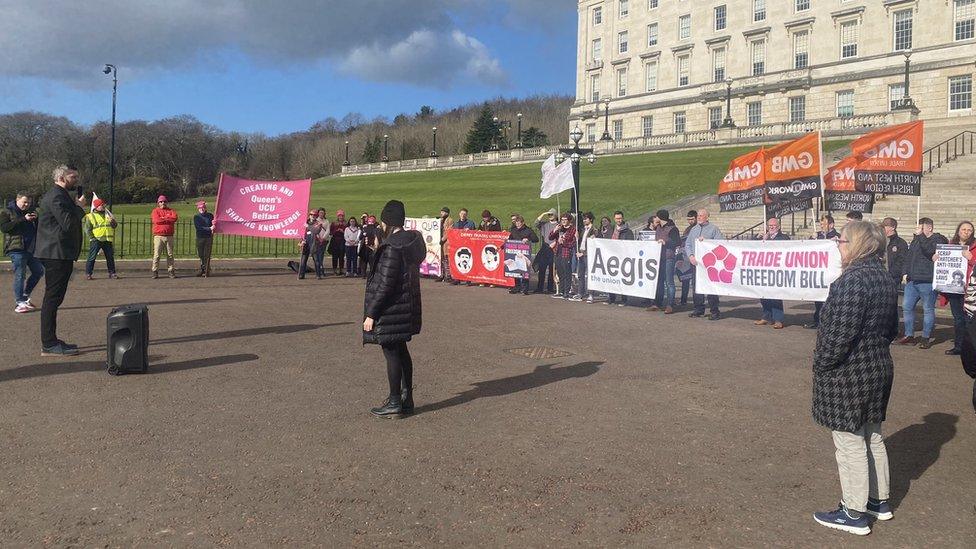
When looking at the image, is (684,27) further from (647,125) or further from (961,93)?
(961,93)

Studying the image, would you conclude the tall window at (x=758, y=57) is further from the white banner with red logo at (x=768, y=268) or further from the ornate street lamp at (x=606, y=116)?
the white banner with red logo at (x=768, y=268)

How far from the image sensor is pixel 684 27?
238 ft

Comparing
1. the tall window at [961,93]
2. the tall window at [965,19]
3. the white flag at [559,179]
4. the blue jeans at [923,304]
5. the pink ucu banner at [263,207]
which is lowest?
the blue jeans at [923,304]

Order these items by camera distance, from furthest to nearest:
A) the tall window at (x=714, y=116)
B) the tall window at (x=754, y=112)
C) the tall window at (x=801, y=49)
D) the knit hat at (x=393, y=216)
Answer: the tall window at (x=714, y=116)
the tall window at (x=754, y=112)
the tall window at (x=801, y=49)
the knit hat at (x=393, y=216)

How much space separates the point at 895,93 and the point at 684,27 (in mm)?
22285

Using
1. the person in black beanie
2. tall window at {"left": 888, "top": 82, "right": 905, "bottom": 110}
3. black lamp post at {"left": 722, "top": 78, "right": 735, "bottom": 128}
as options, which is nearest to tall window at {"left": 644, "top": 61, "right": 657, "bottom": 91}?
black lamp post at {"left": 722, "top": 78, "right": 735, "bottom": 128}

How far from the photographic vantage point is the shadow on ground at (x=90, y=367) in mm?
8188

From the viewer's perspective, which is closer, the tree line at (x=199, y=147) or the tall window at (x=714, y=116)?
the tall window at (x=714, y=116)

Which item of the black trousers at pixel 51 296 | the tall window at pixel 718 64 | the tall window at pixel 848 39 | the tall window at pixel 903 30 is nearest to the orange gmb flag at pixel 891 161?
the black trousers at pixel 51 296

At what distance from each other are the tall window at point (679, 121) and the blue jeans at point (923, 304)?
6215 centimetres

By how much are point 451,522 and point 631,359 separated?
5553mm

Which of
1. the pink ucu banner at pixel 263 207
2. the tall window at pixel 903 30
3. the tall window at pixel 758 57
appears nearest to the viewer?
the pink ucu banner at pixel 263 207

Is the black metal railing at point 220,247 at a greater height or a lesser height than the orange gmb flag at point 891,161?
lesser

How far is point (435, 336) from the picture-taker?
1127cm
